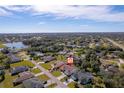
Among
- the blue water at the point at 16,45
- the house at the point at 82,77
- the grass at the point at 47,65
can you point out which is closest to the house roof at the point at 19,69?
the grass at the point at 47,65

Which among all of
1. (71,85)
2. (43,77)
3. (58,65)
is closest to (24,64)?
(43,77)

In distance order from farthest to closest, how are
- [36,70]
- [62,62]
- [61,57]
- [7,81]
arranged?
[61,57], [62,62], [36,70], [7,81]

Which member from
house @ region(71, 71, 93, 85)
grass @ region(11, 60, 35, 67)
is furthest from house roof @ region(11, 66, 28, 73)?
house @ region(71, 71, 93, 85)

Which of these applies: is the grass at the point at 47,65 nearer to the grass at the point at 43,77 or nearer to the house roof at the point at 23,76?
the grass at the point at 43,77

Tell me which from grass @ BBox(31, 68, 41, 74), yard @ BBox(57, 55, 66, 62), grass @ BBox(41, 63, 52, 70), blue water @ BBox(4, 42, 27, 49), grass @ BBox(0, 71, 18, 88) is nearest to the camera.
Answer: grass @ BBox(0, 71, 18, 88)

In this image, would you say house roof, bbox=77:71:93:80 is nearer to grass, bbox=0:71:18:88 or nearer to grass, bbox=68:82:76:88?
grass, bbox=68:82:76:88

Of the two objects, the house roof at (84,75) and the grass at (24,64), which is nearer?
the house roof at (84,75)

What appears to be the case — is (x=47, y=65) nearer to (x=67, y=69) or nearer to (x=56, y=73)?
(x=56, y=73)

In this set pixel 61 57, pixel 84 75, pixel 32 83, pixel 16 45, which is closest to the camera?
pixel 32 83

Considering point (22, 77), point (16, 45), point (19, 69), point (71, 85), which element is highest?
point (16, 45)
